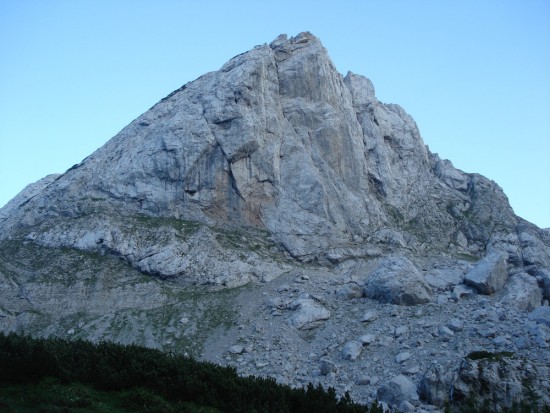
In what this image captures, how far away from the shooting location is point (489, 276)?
4794 cm

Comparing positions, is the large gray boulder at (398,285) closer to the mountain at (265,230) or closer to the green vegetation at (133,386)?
the mountain at (265,230)

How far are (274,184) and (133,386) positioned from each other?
126 ft

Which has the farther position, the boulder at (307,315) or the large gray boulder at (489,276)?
the large gray boulder at (489,276)

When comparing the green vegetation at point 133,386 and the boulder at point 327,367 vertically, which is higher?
the boulder at point 327,367

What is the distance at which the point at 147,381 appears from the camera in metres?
26.8

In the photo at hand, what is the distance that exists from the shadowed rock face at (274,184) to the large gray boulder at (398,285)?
32.6 ft

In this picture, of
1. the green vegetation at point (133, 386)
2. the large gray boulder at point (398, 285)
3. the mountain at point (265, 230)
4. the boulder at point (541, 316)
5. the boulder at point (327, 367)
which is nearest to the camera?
the green vegetation at point (133, 386)

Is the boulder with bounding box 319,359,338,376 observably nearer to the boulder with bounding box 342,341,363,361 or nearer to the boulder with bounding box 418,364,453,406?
the boulder with bounding box 342,341,363,361

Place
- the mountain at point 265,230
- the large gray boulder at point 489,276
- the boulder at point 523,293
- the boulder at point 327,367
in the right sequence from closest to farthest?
the boulder at point 327,367, the boulder at point 523,293, the mountain at point 265,230, the large gray boulder at point 489,276

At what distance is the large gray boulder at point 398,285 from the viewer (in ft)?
152

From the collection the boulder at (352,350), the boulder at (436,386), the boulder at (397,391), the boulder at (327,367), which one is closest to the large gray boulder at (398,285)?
the boulder at (352,350)

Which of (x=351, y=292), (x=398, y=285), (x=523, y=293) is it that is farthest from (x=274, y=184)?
(x=523, y=293)

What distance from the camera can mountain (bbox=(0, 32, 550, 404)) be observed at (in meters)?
47.1

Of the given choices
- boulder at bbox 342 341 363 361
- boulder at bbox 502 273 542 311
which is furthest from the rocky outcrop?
boulder at bbox 502 273 542 311
